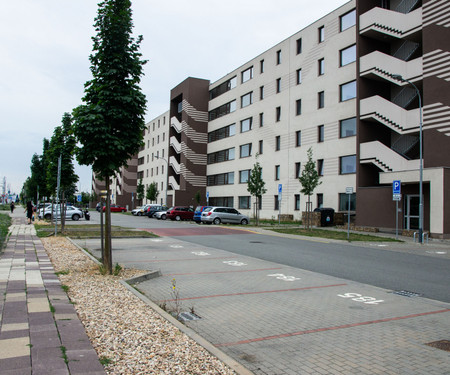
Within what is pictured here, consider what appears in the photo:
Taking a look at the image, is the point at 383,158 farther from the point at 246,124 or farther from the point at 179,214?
the point at 246,124

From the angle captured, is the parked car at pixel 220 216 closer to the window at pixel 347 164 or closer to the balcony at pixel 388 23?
the window at pixel 347 164

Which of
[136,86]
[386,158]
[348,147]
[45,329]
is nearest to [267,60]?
[348,147]

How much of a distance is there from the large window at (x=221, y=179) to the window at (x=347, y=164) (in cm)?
1972

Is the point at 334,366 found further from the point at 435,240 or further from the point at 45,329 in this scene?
the point at 435,240

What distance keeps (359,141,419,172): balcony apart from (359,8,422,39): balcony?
7783 mm

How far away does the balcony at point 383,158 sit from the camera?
26231 millimetres

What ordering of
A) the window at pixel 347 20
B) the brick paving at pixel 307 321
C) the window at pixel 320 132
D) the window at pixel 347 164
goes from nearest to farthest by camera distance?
the brick paving at pixel 307 321 < the window at pixel 347 164 < the window at pixel 347 20 < the window at pixel 320 132

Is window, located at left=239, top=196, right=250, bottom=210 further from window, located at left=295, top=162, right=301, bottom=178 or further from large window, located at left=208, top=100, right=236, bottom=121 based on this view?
large window, located at left=208, top=100, right=236, bottom=121

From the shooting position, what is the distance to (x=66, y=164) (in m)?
22.4

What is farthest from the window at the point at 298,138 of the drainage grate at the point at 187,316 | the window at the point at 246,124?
the drainage grate at the point at 187,316

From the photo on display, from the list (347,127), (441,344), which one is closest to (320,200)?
(347,127)

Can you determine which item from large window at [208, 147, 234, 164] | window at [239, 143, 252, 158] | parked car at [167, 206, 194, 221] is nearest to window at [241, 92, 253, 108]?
window at [239, 143, 252, 158]

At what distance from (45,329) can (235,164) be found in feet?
150

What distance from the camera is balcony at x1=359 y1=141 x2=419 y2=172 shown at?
26.2 meters
